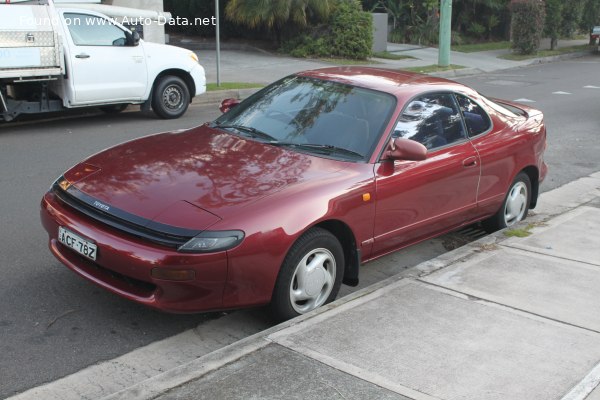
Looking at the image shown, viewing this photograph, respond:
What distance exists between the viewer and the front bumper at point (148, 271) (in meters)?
3.87

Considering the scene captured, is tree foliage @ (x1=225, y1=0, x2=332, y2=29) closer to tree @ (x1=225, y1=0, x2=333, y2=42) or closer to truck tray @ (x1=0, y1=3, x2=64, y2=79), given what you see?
tree @ (x1=225, y1=0, x2=333, y2=42)

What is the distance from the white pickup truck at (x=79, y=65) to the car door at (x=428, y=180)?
20.8 ft

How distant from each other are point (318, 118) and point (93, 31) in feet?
21.1

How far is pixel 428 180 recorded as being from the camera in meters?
5.22

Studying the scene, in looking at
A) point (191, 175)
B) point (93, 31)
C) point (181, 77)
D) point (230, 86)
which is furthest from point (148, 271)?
point (230, 86)

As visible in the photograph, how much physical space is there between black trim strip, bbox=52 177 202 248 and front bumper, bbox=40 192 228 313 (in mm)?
34

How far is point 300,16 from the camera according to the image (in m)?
21.3

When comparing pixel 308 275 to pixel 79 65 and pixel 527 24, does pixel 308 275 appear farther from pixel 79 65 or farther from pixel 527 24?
pixel 527 24

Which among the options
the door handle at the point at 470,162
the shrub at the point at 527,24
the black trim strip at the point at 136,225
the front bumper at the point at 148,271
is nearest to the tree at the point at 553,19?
the shrub at the point at 527,24

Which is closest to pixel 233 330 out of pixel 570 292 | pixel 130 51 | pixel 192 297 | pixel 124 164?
pixel 192 297

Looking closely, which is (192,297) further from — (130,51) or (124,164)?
(130,51)

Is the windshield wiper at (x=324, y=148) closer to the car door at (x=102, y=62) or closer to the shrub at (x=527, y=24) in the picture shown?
the car door at (x=102, y=62)

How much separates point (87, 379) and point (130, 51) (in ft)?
26.0

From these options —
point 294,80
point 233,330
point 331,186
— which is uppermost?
point 294,80
